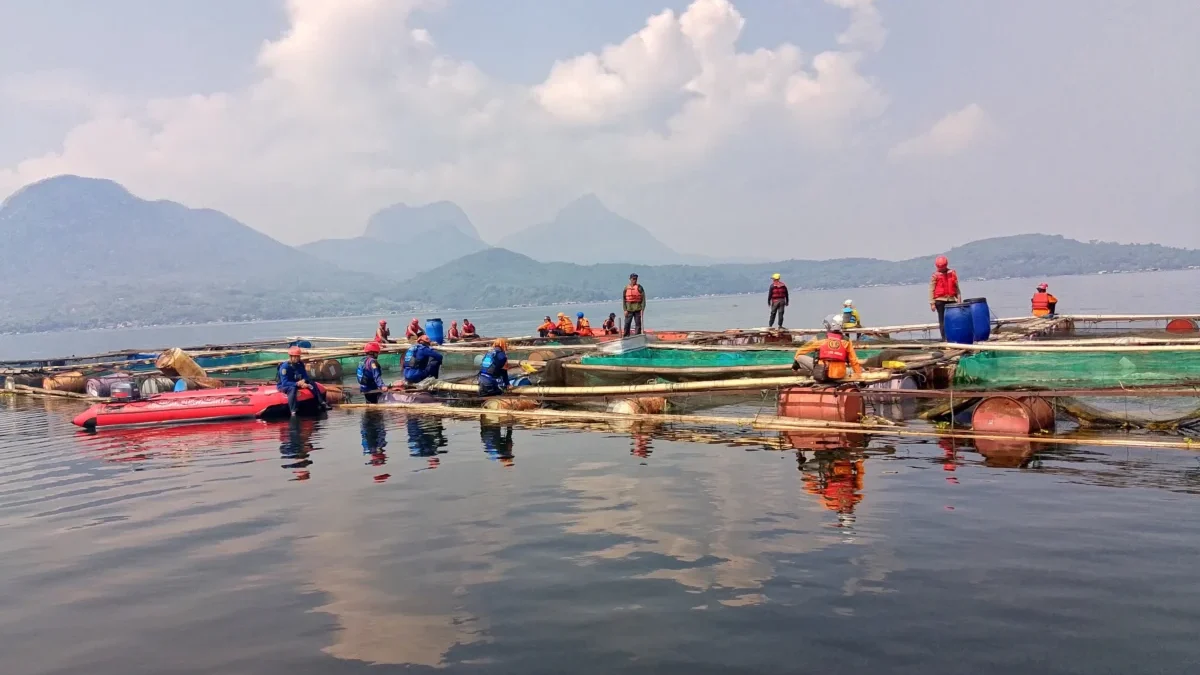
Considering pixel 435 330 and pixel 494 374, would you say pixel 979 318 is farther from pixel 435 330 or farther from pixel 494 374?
pixel 435 330

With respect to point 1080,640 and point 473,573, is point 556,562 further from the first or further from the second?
point 1080,640

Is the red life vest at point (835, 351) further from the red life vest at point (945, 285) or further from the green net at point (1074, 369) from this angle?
the red life vest at point (945, 285)

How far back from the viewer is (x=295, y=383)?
24156mm

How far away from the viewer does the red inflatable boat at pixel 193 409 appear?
23.6 meters

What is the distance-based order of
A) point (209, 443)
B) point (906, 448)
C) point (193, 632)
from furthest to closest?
point (209, 443) < point (906, 448) < point (193, 632)

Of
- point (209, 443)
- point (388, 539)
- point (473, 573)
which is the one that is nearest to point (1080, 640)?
point (473, 573)

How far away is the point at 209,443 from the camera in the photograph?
2023cm

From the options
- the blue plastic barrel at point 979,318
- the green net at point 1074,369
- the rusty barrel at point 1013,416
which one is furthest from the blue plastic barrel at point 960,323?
the rusty barrel at point 1013,416

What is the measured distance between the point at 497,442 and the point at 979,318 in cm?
1344

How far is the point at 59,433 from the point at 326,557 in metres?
19.7

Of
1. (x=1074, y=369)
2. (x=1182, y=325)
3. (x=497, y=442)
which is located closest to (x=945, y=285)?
(x=1074, y=369)

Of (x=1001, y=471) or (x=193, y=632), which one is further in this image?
(x=1001, y=471)

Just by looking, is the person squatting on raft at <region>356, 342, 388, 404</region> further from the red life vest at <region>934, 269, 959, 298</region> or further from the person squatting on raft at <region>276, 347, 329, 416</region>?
the red life vest at <region>934, 269, 959, 298</region>

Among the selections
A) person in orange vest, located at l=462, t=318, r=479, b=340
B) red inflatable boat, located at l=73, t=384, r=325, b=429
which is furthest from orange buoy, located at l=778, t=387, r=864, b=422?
person in orange vest, located at l=462, t=318, r=479, b=340
